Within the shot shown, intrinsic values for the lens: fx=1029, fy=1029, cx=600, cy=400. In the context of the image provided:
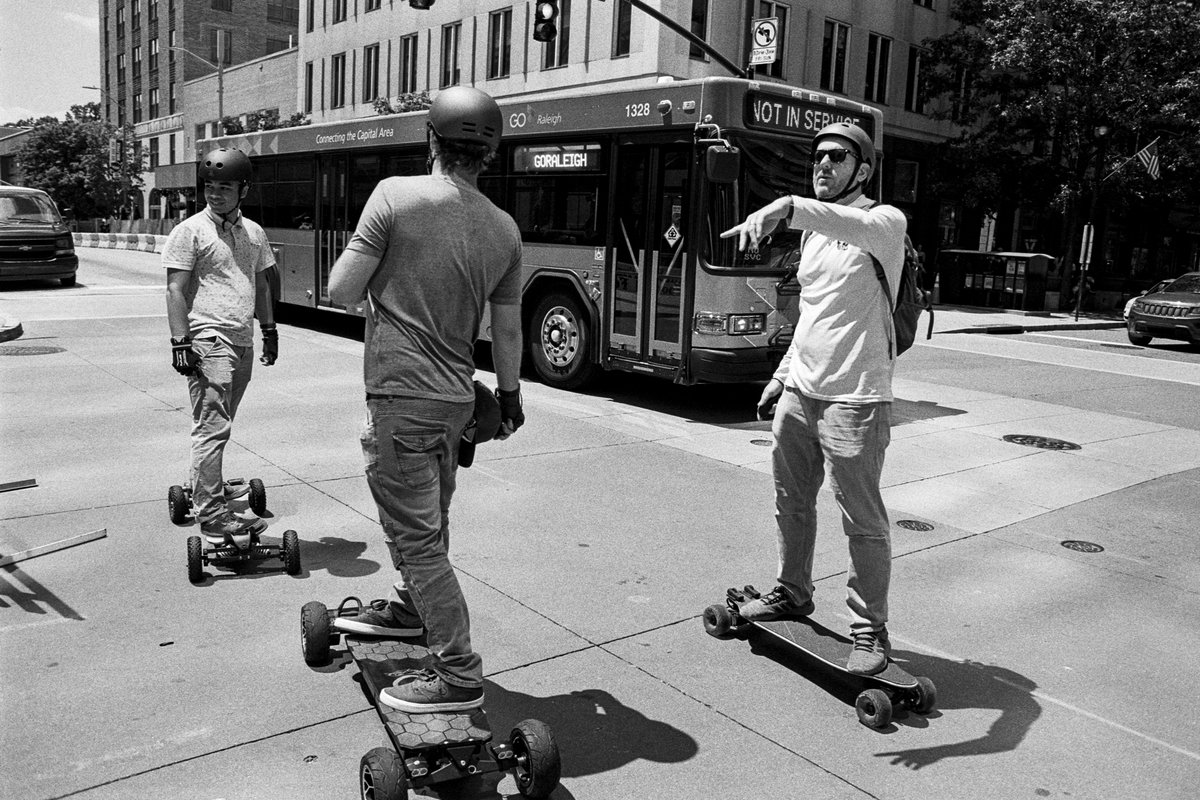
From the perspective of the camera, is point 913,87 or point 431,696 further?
point 913,87

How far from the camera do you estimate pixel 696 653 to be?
4398mm

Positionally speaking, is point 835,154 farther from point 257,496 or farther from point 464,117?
point 257,496

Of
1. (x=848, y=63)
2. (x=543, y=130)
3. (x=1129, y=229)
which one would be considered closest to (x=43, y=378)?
(x=543, y=130)

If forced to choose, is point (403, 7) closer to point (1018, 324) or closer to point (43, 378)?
point (1018, 324)

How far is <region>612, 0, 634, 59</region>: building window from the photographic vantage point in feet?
97.2

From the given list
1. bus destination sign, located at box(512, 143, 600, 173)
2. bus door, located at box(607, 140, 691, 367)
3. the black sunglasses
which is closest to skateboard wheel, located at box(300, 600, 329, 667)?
the black sunglasses

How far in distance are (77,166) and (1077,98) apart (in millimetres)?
62373

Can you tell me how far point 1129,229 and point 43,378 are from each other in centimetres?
4594

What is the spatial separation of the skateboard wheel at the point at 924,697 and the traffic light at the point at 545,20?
47.9 ft

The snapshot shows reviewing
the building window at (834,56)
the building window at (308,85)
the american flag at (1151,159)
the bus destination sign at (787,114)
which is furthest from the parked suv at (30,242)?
the american flag at (1151,159)

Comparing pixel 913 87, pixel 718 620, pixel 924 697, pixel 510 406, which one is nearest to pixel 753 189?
pixel 718 620

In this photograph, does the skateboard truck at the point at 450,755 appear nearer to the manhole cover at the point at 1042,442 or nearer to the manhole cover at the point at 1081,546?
the manhole cover at the point at 1081,546

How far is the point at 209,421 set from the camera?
16.6 feet

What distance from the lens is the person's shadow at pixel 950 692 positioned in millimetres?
3672
